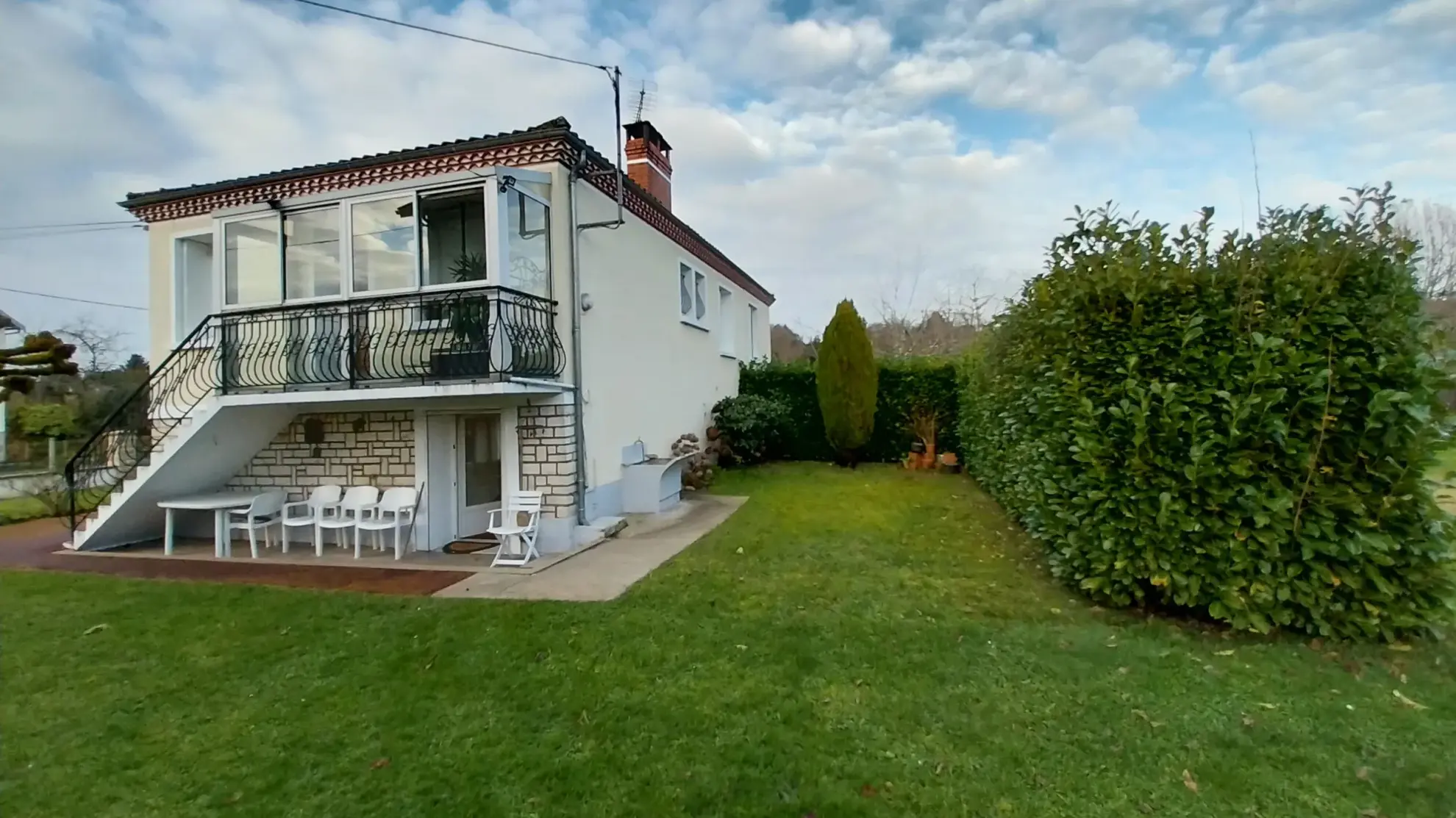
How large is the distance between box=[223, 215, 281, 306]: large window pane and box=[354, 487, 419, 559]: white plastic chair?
3.22m

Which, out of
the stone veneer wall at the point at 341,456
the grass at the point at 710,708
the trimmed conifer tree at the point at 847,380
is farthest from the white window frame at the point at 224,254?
the trimmed conifer tree at the point at 847,380

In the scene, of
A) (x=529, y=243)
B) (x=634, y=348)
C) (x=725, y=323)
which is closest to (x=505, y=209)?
(x=529, y=243)

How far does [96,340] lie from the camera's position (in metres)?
24.5

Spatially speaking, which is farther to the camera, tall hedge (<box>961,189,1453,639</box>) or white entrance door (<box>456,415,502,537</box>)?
white entrance door (<box>456,415,502,537</box>)

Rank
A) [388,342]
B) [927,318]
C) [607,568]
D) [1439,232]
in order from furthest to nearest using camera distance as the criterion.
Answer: [927,318]
[1439,232]
[388,342]
[607,568]

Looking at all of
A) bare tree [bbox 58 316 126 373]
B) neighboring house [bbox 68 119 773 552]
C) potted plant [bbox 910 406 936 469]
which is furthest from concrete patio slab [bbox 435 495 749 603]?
bare tree [bbox 58 316 126 373]

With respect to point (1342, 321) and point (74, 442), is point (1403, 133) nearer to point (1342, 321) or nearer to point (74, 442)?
point (1342, 321)

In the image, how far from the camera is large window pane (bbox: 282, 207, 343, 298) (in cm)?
846

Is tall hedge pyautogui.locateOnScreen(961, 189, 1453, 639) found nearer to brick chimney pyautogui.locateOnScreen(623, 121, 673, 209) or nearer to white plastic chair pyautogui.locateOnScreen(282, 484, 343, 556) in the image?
white plastic chair pyautogui.locateOnScreen(282, 484, 343, 556)

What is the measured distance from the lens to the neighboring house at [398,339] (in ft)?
25.1

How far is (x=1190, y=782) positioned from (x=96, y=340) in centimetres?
3383

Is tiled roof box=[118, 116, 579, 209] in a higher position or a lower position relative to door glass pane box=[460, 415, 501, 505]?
higher

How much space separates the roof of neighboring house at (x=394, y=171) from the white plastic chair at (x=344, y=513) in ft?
12.9

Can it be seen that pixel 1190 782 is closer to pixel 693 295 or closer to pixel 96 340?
pixel 693 295
